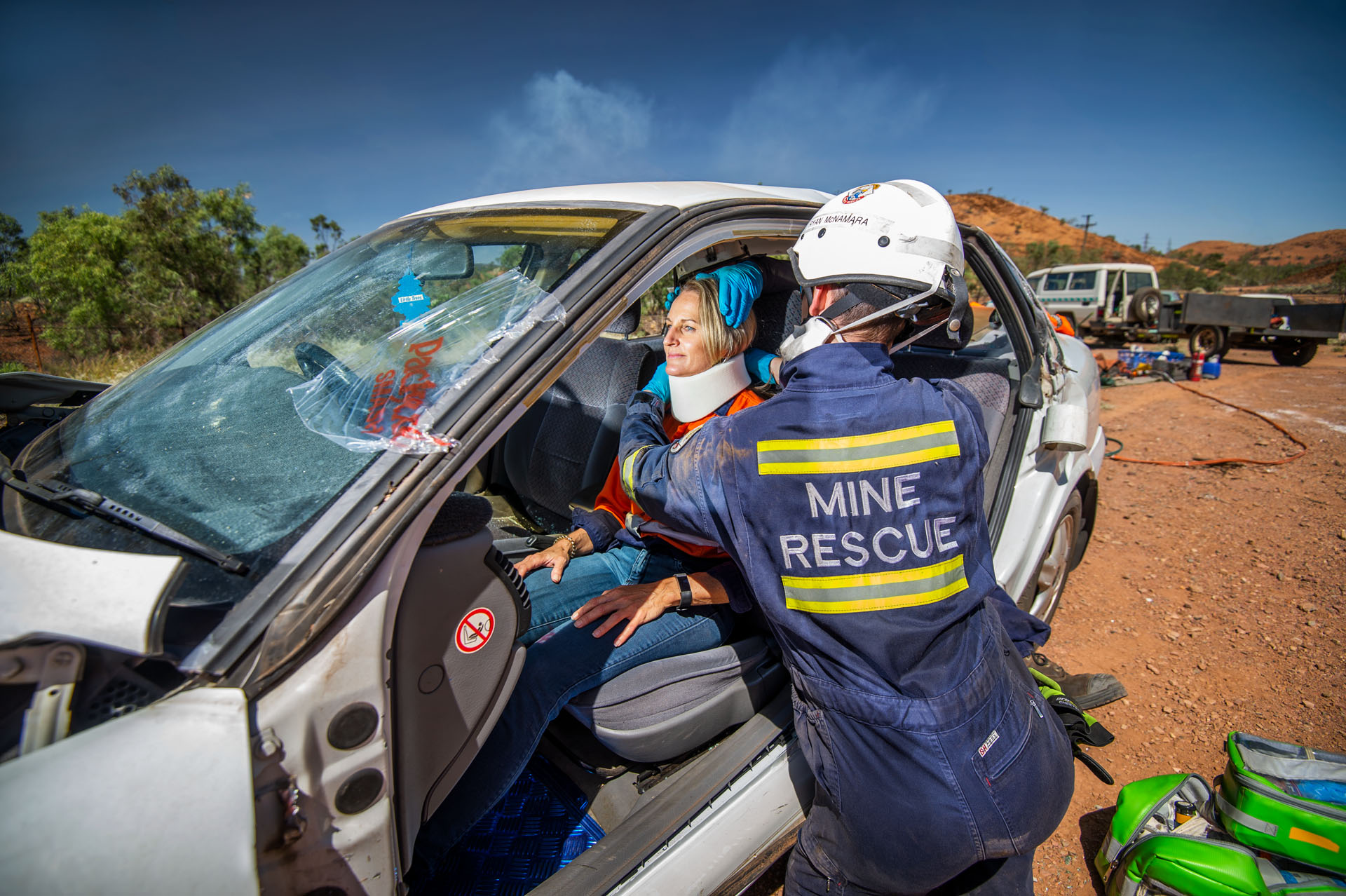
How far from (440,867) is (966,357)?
8.13 feet

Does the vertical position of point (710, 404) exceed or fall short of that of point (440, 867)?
it exceeds it

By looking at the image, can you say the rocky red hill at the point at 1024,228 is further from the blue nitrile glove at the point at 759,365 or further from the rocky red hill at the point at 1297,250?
the blue nitrile glove at the point at 759,365

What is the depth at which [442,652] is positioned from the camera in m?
1.15

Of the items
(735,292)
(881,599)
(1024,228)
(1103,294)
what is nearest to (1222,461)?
(735,292)

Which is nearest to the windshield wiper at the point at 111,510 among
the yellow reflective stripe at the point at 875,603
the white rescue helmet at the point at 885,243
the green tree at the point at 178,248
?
the yellow reflective stripe at the point at 875,603

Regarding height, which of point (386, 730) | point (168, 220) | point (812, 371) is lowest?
point (386, 730)

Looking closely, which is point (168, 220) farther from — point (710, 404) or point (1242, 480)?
point (1242, 480)

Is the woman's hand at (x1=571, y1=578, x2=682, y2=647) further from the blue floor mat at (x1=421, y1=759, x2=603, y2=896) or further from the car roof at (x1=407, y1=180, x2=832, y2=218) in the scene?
the car roof at (x1=407, y1=180, x2=832, y2=218)

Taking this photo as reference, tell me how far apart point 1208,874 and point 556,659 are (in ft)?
5.72

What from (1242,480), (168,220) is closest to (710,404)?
(1242,480)

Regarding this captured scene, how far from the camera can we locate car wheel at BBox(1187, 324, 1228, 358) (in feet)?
41.6

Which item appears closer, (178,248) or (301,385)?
(301,385)

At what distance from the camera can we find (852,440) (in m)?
1.21

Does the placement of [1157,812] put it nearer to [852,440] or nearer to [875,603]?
[875,603]
